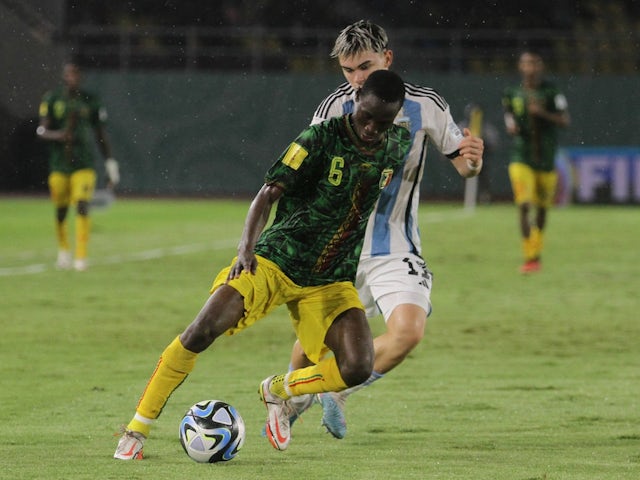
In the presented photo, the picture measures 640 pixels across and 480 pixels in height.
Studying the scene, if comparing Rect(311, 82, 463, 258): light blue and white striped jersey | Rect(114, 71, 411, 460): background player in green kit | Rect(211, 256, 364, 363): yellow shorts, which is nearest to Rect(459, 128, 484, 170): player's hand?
Rect(311, 82, 463, 258): light blue and white striped jersey

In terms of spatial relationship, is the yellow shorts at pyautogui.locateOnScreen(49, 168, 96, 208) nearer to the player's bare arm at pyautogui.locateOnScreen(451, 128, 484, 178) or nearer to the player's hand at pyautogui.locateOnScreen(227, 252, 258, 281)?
the player's bare arm at pyautogui.locateOnScreen(451, 128, 484, 178)

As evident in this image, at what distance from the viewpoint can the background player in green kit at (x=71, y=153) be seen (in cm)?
1677

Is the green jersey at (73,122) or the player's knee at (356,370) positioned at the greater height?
the green jersey at (73,122)

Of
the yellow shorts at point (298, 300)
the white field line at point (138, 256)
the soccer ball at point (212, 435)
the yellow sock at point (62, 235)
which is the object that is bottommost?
the white field line at point (138, 256)

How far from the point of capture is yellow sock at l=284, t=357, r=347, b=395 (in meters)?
6.47

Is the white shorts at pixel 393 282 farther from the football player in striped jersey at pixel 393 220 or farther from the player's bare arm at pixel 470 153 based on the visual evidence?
the player's bare arm at pixel 470 153

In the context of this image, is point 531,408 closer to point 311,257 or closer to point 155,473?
point 311,257

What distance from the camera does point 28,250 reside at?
19469mm

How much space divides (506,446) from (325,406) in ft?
3.09

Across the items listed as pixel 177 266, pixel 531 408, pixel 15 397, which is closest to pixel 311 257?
pixel 531 408

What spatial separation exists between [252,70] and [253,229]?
2784cm

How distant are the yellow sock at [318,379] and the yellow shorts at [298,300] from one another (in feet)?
0.28

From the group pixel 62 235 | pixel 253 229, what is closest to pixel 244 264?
pixel 253 229

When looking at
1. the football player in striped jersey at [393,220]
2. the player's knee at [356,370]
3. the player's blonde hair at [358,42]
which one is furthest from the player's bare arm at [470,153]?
the player's knee at [356,370]
